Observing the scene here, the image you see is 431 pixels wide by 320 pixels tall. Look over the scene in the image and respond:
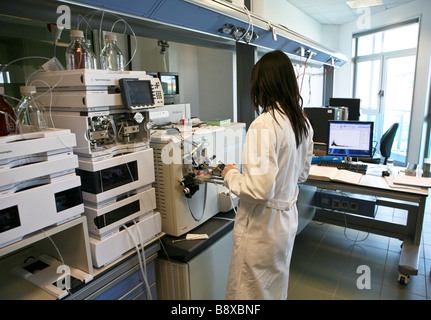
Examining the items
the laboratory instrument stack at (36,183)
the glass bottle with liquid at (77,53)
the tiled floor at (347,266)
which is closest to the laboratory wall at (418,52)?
the tiled floor at (347,266)

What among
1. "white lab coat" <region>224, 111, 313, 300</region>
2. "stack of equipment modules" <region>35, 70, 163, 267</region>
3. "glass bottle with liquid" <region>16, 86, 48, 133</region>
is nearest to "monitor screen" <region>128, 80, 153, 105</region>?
"stack of equipment modules" <region>35, 70, 163, 267</region>

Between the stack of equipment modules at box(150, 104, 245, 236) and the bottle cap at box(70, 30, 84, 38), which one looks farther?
the stack of equipment modules at box(150, 104, 245, 236)

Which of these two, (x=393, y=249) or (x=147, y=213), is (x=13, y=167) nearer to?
(x=147, y=213)

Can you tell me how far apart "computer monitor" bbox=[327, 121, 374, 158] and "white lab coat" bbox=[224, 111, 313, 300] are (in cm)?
143

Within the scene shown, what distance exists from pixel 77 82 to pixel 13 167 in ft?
1.33

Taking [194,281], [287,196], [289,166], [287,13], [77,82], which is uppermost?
[287,13]

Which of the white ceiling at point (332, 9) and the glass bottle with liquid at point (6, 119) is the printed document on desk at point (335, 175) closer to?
the glass bottle with liquid at point (6, 119)

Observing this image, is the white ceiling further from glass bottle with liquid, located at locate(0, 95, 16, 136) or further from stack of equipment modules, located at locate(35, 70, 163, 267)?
glass bottle with liquid, located at locate(0, 95, 16, 136)

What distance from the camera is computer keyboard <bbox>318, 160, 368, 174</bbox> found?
251 cm

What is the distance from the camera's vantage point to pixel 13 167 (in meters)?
0.98

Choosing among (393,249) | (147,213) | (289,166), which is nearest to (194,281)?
(147,213)

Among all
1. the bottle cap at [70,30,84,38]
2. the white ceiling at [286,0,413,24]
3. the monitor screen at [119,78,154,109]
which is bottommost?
the monitor screen at [119,78,154,109]

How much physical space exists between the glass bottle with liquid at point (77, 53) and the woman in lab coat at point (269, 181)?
30.9 inches

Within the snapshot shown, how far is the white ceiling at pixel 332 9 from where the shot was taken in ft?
14.7
